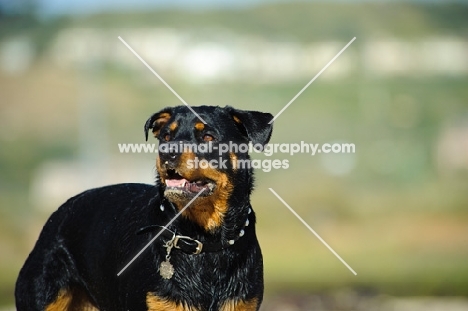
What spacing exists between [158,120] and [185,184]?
0.74 m

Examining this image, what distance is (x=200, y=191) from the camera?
199 inches

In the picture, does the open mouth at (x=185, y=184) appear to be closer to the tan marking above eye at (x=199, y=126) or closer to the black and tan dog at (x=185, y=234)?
the black and tan dog at (x=185, y=234)

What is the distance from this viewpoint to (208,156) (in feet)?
16.7

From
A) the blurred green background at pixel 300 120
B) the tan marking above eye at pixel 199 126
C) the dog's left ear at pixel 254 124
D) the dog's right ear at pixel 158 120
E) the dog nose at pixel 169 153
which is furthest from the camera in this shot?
the blurred green background at pixel 300 120

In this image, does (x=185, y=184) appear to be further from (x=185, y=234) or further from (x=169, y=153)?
(x=185, y=234)

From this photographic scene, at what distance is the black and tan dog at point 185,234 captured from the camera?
196 inches

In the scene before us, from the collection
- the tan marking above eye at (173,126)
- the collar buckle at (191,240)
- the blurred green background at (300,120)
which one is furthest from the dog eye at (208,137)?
the blurred green background at (300,120)

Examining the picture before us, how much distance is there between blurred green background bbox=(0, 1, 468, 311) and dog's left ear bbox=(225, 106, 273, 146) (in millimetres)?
4380

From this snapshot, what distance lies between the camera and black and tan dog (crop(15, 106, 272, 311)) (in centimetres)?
499

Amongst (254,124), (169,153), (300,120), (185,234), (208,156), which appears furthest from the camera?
(300,120)

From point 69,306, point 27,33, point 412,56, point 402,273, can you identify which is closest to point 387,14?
point 412,56

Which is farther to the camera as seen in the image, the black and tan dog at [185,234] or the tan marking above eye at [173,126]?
the tan marking above eye at [173,126]

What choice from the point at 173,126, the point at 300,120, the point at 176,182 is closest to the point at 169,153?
the point at 176,182

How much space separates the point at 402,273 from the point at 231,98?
9724 mm
